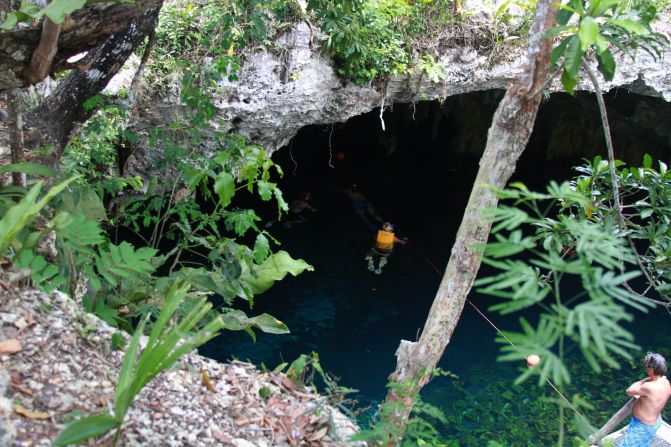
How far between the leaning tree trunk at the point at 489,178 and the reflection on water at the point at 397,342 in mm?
1801

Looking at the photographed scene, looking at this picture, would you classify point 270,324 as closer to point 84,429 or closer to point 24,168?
point 24,168

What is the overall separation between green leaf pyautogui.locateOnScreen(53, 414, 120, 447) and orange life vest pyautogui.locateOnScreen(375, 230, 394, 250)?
22.7ft

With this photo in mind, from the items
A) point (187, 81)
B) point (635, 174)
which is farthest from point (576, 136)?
point (187, 81)

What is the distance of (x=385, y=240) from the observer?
28.6ft

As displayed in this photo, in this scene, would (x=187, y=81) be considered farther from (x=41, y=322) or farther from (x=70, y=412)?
(x=70, y=412)

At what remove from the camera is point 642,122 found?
1092 cm

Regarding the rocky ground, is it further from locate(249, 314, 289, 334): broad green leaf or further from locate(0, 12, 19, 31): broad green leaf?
locate(0, 12, 19, 31): broad green leaf

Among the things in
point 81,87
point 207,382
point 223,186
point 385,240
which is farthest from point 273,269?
point 385,240

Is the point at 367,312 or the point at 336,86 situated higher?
the point at 336,86

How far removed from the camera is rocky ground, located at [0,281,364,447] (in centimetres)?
208

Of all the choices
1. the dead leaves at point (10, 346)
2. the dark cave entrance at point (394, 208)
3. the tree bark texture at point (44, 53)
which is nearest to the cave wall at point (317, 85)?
the dark cave entrance at point (394, 208)

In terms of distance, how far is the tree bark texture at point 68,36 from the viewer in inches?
109

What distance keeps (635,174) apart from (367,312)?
4.38m

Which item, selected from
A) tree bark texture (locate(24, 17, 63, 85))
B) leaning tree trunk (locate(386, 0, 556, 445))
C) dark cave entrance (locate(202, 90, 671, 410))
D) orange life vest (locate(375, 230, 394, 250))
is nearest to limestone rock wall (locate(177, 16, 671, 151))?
dark cave entrance (locate(202, 90, 671, 410))
